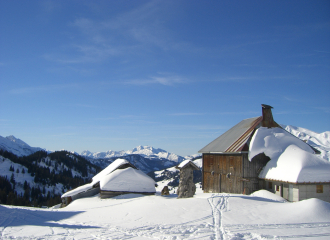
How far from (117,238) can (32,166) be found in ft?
564

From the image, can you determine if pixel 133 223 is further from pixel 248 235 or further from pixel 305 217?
pixel 305 217

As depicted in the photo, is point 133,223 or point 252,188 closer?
point 133,223

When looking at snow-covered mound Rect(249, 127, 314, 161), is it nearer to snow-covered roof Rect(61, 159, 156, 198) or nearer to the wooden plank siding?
the wooden plank siding

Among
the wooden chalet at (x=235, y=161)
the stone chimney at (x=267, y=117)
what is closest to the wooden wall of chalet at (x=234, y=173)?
the wooden chalet at (x=235, y=161)

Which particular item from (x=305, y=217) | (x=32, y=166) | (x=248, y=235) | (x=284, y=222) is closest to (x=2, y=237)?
(x=248, y=235)

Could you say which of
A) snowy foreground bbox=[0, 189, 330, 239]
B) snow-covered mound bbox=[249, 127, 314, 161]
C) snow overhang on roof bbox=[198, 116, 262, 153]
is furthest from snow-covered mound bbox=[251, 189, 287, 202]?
snowy foreground bbox=[0, 189, 330, 239]

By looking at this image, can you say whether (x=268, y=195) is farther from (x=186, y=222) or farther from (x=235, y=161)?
(x=186, y=222)

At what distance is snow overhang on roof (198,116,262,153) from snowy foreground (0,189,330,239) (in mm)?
8403

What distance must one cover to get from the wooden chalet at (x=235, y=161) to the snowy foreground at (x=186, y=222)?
23.3 feet

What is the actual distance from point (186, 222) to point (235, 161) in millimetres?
14961

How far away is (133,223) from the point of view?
15.6m

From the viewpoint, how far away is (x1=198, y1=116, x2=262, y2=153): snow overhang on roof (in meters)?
28.6

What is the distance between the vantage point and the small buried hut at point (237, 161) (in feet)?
90.9

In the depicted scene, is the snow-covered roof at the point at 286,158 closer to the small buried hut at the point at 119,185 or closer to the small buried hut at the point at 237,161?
the small buried hut at the point at 237,161
